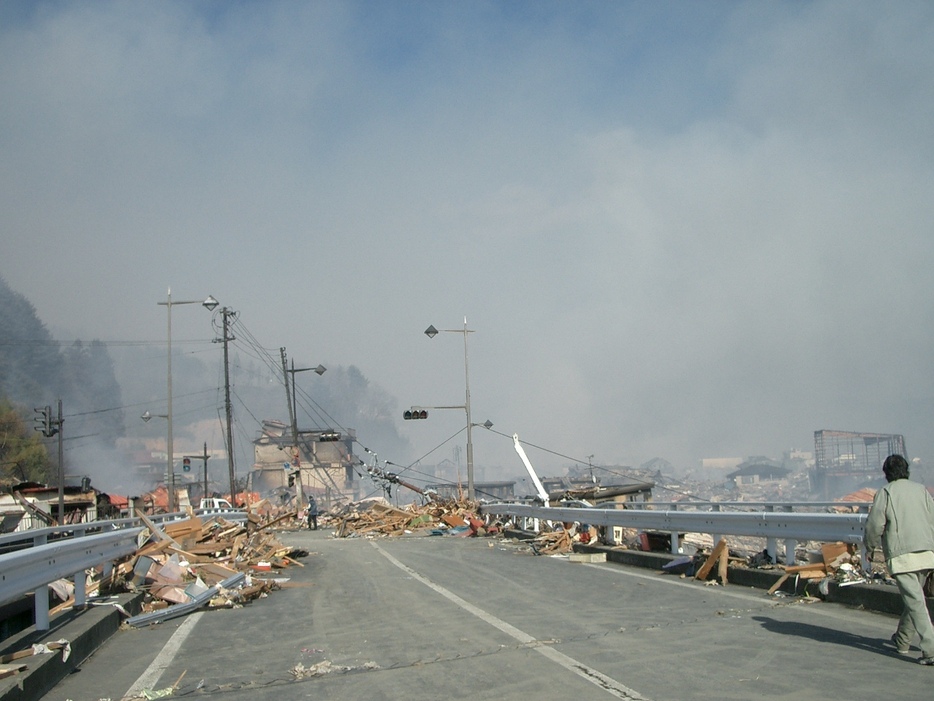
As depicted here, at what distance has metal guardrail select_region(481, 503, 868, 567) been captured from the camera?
10.5 meters

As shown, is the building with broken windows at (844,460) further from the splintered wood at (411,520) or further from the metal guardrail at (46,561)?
the metal guardrail at (46,561)

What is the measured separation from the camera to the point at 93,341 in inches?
7756

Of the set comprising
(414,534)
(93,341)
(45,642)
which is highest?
(93,341)

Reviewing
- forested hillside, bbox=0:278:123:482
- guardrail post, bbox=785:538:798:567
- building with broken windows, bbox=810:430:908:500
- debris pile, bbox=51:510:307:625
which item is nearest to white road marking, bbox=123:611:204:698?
debris pile, bbox=51:510:307:625

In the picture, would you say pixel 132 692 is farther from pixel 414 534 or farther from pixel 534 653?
pixel 414 534

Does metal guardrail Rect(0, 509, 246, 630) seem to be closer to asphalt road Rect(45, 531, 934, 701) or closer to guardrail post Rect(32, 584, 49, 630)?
guardrail post Rect(32, 584, 49, 630)

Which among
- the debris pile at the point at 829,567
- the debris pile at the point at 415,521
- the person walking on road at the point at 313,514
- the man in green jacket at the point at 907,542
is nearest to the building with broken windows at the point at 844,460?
the debris pile at the point at 415,521

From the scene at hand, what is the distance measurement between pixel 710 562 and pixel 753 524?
1062mm

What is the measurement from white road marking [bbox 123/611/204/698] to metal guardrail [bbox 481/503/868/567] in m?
7.75

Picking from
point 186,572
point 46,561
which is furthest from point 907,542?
point 186,572

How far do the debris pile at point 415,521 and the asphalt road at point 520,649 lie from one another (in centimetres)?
1970

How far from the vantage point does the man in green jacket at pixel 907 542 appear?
22.7 feet

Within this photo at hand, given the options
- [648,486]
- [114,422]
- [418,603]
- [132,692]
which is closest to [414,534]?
[648,486]

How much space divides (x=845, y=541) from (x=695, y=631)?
2952mm
